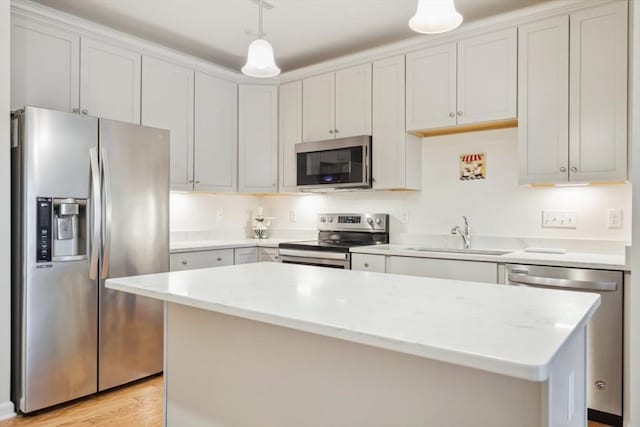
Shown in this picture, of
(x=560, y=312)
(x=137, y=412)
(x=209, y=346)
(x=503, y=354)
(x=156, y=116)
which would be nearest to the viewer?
(x=503, y=354)

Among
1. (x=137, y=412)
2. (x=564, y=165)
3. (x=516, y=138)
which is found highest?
(x=516, y=138)

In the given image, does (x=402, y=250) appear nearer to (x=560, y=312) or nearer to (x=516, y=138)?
(x=516, y=138)

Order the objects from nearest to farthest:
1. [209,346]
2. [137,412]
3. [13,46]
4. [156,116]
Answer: [209,346] < [137,412] < [13,46] < [156,116]

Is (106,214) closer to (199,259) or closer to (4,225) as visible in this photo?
(4,225)

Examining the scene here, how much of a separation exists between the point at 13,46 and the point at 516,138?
3.23 metres

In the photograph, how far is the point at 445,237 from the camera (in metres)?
3.42

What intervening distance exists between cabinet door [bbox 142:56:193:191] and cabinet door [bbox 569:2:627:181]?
107 inches

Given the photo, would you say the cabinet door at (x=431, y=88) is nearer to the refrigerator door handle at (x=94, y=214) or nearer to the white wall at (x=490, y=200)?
the white wall at (x=490, y=200)

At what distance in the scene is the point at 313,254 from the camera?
11.1 ft

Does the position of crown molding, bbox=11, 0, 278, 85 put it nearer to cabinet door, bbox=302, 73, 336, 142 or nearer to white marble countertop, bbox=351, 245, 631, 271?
cabinet door, bbox=302, 73, 336, 142

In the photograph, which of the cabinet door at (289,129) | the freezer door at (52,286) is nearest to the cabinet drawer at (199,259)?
the freezer door at (52,286)

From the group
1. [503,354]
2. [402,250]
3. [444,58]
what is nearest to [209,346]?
[503,354]

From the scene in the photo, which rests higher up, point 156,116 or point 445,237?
point 156,116

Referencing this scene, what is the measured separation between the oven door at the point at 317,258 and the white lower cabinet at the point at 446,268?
0.34 meters
